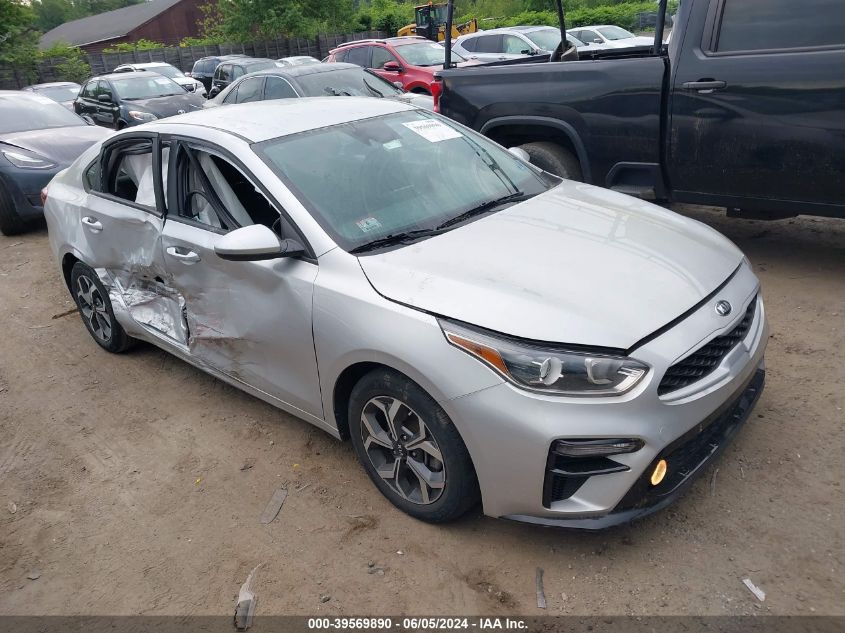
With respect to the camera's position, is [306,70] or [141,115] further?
[141,115]

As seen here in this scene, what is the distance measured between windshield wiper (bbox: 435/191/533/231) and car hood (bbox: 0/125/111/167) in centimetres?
644

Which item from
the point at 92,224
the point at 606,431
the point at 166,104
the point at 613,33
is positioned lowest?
the point at 613,33

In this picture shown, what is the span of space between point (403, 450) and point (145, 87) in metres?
13.7

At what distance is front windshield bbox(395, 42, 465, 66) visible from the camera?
15.0m

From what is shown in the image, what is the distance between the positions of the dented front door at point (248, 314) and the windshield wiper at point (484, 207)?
0.69 m

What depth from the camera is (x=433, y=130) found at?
3.86 metres

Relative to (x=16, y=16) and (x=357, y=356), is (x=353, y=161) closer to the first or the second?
(x=357, y=356)

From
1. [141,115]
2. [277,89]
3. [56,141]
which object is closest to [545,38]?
[277,89]

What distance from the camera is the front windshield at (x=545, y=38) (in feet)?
56.3

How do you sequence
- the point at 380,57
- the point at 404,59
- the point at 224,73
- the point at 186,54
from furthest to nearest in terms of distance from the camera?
the point at 186,54, the point at 380,57, the point at 224,73, the point at 404,59

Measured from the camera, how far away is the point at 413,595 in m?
2.58

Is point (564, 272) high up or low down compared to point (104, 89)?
up

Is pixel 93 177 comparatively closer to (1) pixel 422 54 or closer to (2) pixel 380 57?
(1) pixel 422 54

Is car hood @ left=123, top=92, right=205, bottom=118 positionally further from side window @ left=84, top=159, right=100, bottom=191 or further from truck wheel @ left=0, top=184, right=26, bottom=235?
side window @ left=84, top=159, right=100, bottom=191
